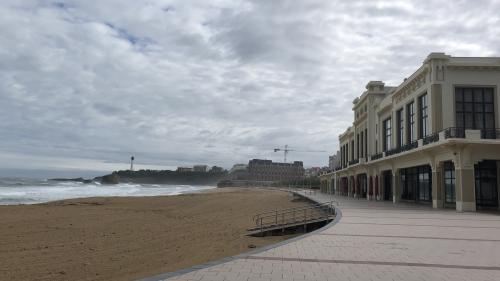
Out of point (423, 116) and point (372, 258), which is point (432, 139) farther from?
point (372, 258)

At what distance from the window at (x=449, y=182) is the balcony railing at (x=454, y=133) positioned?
266cm

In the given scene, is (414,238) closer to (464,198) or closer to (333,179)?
(464,198)

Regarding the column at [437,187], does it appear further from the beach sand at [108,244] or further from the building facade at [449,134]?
the beach sand at [108,244]

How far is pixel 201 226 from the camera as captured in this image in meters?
21.6

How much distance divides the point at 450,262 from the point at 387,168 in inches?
1080

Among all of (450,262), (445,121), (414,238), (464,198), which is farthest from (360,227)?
(445,121)

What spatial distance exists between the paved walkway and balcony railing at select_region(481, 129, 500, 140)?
1225 cm

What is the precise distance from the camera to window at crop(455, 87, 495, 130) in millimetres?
25922

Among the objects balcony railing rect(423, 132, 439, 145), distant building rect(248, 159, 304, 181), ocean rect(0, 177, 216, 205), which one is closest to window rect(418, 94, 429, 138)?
balcony railing rect(423, 132, 439, 145)

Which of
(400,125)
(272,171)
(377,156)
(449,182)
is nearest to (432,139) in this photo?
(449,182)

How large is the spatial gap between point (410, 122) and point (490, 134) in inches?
271

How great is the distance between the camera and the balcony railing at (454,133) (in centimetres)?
2259

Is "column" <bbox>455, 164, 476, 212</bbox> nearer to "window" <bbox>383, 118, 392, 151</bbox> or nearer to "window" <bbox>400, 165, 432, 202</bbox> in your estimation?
"window" <bbox>400, 165, 432, 202</bbox>

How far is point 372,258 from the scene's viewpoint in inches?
346
